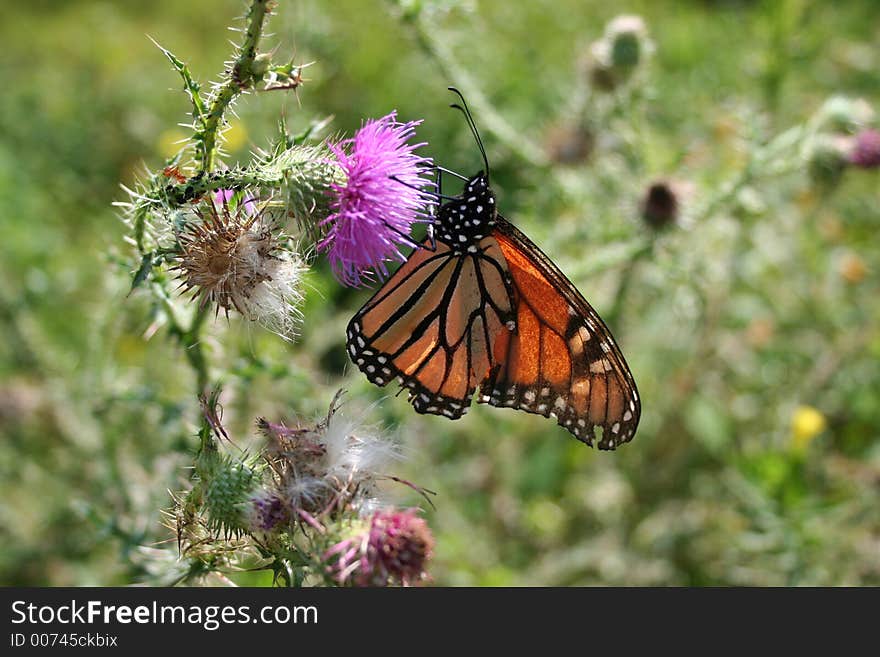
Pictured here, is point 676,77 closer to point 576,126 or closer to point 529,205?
point 576,126

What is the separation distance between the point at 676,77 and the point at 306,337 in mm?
3951

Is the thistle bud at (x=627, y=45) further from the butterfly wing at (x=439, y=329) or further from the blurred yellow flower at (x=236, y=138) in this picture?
the blurred yellow flower at (x=236, y=138)

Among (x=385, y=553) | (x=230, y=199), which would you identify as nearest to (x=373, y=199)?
(x=230, y=199)

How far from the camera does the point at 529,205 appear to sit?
434cm

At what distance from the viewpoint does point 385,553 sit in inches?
84.5

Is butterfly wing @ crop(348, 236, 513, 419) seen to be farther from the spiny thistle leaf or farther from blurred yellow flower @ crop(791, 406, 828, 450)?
blurred yellow flower @ crop(791, 406, 828, 450)

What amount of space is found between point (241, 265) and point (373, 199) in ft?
1.39

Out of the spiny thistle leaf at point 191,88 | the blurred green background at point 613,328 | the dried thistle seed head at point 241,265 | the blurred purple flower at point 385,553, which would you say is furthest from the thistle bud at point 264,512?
the spiny thistle leaf at point 191,88

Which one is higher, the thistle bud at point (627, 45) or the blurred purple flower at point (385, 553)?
the thistle bud at point (627, 45)

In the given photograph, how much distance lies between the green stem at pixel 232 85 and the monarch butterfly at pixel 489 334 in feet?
2.87

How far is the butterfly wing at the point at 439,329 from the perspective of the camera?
9.75 ft

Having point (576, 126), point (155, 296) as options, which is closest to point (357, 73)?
point (576, 126)

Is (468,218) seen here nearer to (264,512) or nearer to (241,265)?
(241,265)
